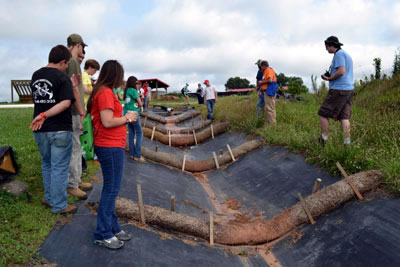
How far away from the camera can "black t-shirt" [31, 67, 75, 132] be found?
3375 mm

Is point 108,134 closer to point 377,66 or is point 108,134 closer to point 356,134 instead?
point 356,134

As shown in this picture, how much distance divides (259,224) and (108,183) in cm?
253

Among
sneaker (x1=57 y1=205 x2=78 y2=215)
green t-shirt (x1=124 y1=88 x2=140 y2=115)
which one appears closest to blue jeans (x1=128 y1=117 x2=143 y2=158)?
green t-shirt (x1=124 y1=88 x2=140 y2=115)

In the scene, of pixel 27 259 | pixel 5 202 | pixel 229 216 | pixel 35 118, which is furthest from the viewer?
pixel 229 216

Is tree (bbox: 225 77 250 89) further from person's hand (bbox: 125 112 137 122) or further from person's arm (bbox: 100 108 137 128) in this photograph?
person's arm (bbox: 100 108 137 128)

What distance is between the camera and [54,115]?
3414mm

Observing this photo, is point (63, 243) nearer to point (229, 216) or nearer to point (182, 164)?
point (229, 216)

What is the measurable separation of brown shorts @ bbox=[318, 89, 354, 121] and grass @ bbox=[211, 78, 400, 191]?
474mm

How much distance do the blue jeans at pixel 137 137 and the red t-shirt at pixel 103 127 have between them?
379 centimetres

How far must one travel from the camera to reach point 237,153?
8070 mm

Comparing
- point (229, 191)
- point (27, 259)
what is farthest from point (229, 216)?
point (27, 259)

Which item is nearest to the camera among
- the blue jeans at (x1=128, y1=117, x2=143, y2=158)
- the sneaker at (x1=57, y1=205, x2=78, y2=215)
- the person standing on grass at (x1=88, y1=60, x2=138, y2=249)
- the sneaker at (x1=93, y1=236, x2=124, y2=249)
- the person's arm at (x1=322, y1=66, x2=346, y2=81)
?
the person standing on grass at (x1=88, y1=60, x2=138, y2=249)

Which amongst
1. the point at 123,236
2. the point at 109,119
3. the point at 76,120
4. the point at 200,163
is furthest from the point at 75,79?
the point at 200,163

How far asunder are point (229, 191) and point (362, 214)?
3.05 m
